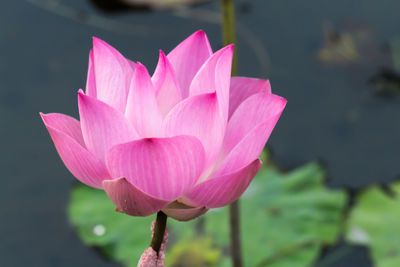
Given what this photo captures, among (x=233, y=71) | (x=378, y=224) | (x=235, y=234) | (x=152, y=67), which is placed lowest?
(x=378, y=224)

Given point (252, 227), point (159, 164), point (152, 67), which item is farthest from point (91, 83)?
point (152, 67)

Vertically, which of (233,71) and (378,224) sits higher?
(233,71)

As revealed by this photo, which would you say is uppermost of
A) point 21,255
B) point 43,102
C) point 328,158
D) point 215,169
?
point 215,169

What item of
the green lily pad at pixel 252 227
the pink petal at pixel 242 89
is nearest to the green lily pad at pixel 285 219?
the green lily pad at pixel 252 227

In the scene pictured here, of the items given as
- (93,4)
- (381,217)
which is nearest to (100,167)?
(381,217)

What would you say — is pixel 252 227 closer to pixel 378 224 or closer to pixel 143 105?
pixel 378 224

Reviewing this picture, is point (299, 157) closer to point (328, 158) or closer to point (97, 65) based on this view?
point (328, 158)

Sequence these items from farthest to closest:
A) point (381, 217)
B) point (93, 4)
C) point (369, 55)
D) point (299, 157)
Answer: point (93, 4) → point (369, 55) → point (299, 157) → point (381, 217)
